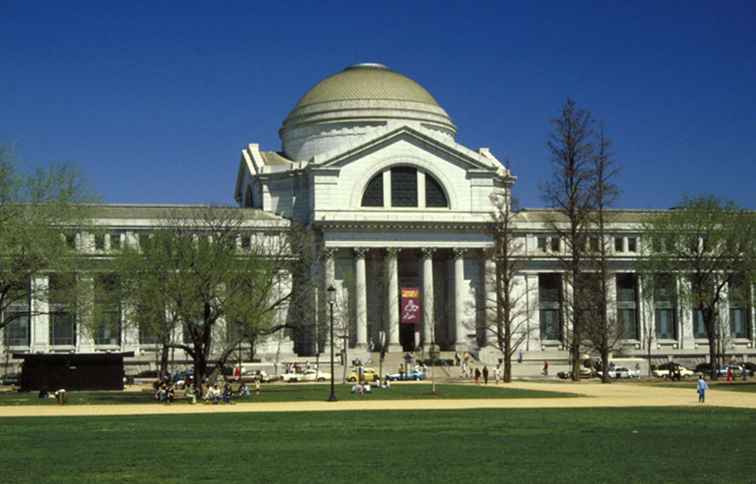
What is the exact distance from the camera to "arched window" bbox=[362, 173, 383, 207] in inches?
4619

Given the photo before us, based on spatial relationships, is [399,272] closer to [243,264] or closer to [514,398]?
[243,264]

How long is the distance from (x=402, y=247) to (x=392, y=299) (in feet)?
17.0

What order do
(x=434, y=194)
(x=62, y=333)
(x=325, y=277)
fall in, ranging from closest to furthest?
(x=325, y=277), (x=62, y=333), (x=434, y=194)

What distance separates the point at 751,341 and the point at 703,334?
195 inches

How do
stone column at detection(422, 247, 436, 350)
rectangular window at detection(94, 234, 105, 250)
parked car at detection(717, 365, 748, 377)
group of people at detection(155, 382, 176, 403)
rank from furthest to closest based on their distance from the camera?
stone column at detection(422, 247, 436, 350) → parked car at detection(717, 365, 748, 377) → rectangular window at detection(94, 234, 105, 250) → group of people at detection(155, 382, 176, 403)

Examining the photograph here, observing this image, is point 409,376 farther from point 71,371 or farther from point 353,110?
point 353,110

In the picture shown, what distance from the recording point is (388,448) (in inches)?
1357

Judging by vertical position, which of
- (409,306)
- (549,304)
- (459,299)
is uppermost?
(459,299)

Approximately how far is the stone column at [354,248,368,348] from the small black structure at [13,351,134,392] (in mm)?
36940

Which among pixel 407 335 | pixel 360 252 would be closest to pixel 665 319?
pixel 407 335

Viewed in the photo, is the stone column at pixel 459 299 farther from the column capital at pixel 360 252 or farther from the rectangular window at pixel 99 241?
the rectangular window at pixel 99 241

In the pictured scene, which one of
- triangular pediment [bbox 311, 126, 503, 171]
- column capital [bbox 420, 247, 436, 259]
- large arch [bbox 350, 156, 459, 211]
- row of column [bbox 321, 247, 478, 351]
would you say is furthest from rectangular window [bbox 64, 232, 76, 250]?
column capital [bbox 420, 247, 436, 259]

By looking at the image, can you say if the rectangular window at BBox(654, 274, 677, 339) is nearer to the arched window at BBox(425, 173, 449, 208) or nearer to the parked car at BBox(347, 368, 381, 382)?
the arched window at BBox(425, 173, 449, 208)

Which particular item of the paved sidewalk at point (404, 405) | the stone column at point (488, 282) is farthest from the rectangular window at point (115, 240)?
the paved sidewalk at point (404, 405)
